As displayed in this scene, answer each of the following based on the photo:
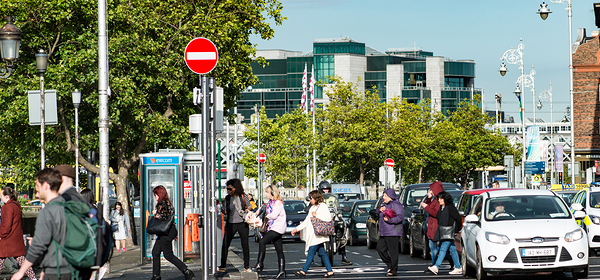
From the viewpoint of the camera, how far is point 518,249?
1278 cm

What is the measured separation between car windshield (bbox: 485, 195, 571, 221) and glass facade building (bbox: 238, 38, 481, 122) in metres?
109

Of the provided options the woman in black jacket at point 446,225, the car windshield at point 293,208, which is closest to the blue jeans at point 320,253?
the woman in black jacket at point 446,225

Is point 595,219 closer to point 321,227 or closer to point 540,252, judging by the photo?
point 540,252

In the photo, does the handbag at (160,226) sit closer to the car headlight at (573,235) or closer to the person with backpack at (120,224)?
the car headlight at (573,235)

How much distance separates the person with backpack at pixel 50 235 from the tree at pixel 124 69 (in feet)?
60.1

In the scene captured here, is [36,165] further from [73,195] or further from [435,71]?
[435,71]

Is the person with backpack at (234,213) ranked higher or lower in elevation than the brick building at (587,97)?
lower

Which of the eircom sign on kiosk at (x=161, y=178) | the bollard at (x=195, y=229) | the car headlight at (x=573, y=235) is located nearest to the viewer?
the car headlight at (x=573, y=235)

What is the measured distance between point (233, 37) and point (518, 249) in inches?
712

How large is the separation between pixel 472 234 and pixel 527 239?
3.84 feet

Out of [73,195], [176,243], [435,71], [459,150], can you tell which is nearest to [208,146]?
[73,195]

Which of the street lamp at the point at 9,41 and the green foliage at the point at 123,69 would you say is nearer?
the street lamp at the point at 9,41

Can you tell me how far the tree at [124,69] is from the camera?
82.0 ft

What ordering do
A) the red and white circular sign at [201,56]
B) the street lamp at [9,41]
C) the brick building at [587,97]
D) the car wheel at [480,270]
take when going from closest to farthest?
the red and white circular sign at [201,56] → the car wheel at [480,270] → the street lamp at [9,41] → the brick building at [587,97]
